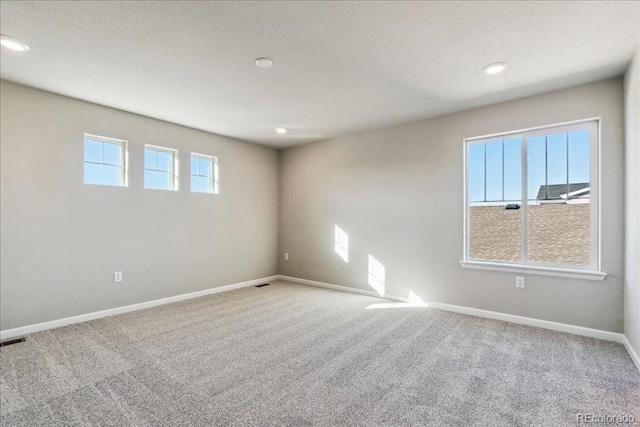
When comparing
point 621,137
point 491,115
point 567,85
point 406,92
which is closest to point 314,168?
point 406,92

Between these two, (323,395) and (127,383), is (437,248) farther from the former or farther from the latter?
(127,383)

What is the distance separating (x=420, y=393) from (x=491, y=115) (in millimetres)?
3182

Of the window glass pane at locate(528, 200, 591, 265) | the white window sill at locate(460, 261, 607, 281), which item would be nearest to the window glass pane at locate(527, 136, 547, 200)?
the window glass pane at locate(528, 200, 591, 265)

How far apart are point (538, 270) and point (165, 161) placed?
16.0ft

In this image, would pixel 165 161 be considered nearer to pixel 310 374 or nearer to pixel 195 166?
pixel 195 166

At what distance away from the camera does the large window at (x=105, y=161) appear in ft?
11.6

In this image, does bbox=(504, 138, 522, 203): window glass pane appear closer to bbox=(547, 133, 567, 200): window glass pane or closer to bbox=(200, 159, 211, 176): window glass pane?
bbox=(547, 133, 567, 200): window glass pane

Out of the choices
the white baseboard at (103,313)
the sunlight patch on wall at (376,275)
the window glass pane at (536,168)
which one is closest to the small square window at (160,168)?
the white baseboard at (103,313)

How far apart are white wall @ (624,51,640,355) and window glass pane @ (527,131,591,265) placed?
1.22ft

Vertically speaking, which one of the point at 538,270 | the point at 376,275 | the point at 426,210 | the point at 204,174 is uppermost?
the point at 204,174

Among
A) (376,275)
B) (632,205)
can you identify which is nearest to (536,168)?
(632,205)

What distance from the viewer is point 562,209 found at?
322cm

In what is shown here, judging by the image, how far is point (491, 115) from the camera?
11.9 feet

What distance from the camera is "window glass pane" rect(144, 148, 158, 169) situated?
406 centimetres
